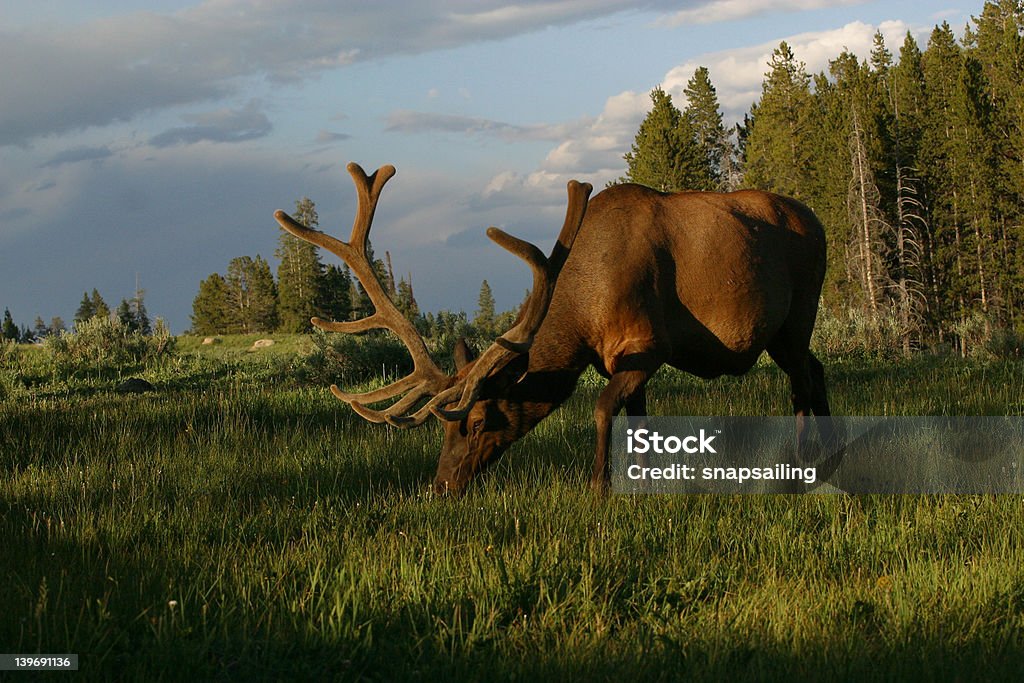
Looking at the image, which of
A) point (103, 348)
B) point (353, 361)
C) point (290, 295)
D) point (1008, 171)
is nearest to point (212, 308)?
point (290, 295)

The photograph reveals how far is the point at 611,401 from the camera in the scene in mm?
6254

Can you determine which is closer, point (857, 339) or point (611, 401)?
point (611, 401)

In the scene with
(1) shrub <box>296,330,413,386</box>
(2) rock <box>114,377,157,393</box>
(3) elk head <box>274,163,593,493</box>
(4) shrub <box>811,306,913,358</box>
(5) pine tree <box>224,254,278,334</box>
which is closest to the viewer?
(3) elk head <box>274,163,593,493</box>

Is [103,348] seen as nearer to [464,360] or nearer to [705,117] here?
[464,360]

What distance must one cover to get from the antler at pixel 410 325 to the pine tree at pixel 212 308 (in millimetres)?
80144

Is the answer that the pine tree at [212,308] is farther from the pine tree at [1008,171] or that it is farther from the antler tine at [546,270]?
the antler tine at [546,270]

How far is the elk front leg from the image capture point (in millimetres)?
6242

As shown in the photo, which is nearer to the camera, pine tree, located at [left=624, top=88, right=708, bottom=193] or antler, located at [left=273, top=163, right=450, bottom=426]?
antler, located at [left=273, top=163, right=450, bottom=426]

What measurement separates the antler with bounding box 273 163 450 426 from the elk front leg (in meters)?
1.05

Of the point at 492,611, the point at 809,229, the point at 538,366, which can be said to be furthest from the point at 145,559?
the point at 809,229

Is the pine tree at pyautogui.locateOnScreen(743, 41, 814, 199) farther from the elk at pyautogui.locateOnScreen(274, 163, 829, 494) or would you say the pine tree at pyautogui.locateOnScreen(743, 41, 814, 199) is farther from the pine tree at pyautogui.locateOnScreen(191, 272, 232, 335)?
the elk at pyautogui.locateOnScreen(274, 163, 829, 494)

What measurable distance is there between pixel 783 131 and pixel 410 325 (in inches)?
2423

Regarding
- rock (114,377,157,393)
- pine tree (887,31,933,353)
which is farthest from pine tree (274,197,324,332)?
rock (114,377,157,393)

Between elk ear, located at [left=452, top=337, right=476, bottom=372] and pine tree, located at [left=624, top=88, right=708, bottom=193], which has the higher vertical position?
pine tree, located at [left=624, top=88, right=708, bottom=193]
